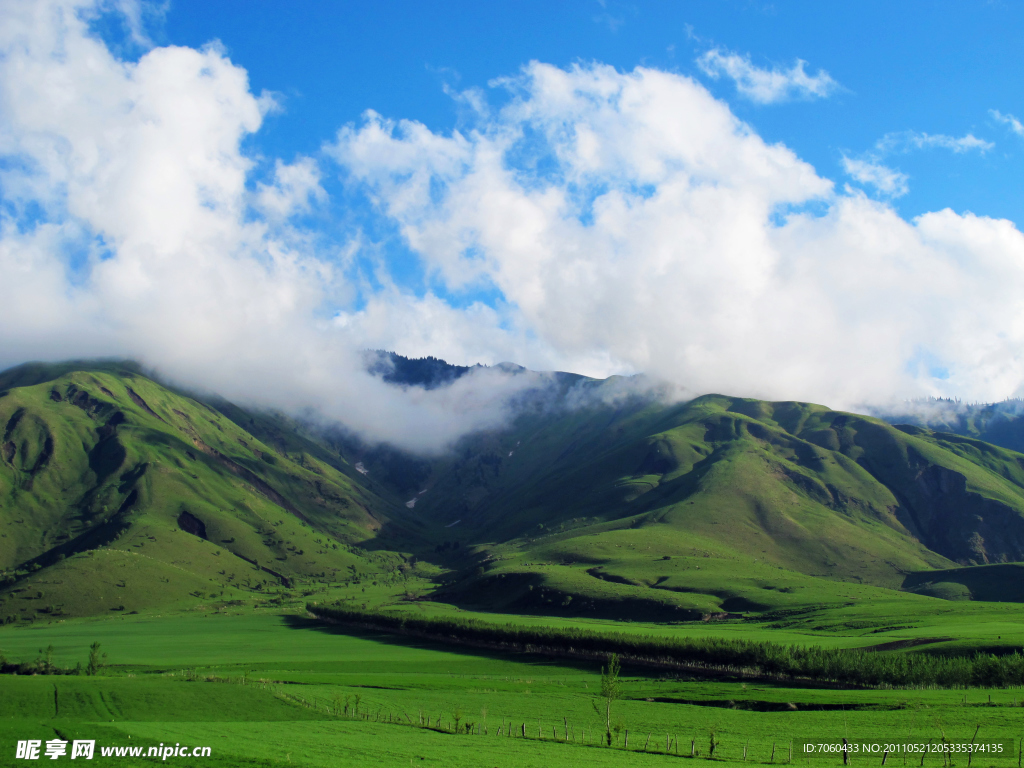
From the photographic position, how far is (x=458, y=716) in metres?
92.8

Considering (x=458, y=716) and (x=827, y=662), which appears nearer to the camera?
(x=458, y=716)

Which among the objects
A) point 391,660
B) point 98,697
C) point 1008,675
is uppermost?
point 1008,675

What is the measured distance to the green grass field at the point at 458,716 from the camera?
69.8 m

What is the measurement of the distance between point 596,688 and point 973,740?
A: 256ft

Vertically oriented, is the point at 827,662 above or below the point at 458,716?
below

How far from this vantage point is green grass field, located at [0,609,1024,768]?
69.8 metres

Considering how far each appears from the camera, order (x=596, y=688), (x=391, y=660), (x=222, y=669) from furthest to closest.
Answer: (x=391, y=660)
(x=222, y=669)
(x=596, y=688)

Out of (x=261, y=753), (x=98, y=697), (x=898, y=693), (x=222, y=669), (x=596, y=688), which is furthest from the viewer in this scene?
(x=222, y=669)

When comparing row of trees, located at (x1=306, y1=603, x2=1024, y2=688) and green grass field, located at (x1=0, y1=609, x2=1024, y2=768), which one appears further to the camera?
row of trees, located at (x1=306, y1=603, x2=1024, y2=688)

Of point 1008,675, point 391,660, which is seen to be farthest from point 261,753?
point 391,660

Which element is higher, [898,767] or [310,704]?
[898,767]

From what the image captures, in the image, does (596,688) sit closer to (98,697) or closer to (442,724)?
(442,724)

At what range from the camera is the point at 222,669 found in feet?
568

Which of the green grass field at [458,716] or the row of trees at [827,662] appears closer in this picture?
the green grass field at [458,716]
